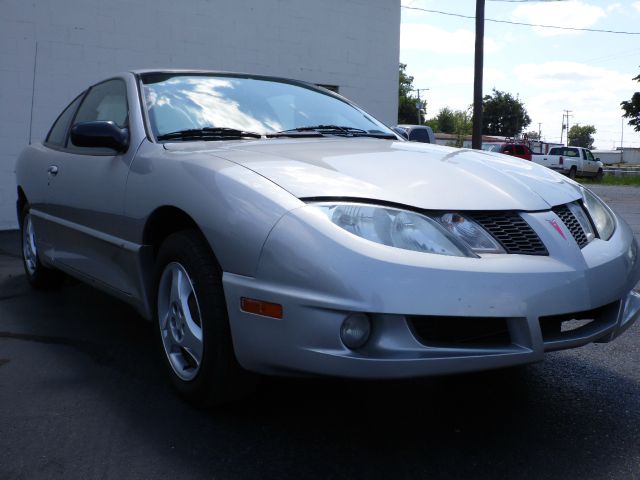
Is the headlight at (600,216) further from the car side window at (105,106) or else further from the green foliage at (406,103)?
the green foliage at (406,103)

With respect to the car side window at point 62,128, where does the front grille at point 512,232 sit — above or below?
below

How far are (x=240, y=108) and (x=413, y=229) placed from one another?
1614 millimetres

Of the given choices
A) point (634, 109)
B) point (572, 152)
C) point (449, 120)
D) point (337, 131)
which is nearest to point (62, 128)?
point (337, 131)

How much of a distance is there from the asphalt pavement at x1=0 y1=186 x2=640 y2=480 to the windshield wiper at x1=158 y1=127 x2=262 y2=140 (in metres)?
1.09

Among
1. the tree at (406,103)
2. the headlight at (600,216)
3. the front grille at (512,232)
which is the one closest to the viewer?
the front grille at (512,232)

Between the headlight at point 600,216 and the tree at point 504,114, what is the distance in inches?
3684

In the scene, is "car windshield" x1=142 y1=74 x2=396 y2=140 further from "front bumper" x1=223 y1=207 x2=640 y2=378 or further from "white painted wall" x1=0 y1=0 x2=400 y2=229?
"white painted wall" x1=0 y1=0 x2=400 y2=229

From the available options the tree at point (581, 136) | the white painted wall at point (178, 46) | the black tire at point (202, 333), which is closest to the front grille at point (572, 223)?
the black tire at point (202, 333)

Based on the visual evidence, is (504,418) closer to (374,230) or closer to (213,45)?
(374,230)

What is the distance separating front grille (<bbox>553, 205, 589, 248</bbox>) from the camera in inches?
111

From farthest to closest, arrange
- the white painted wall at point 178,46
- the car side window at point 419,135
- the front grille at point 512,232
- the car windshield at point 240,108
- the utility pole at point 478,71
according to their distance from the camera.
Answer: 1. the utility pole at point 478,71
2. the white painted wall at point 178,46
3. the car side window at point 419,135
4. the car windshield at point 240,108
5. the front grille at point 512,232

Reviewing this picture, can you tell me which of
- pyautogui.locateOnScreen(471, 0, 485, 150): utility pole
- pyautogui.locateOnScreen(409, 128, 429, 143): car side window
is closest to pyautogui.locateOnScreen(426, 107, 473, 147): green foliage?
pyautogui.locateOnScreen(471, 0, 485, 150): utility pole

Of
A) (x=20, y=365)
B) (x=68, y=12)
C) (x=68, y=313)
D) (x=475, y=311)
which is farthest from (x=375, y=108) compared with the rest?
(x=475, y=311)

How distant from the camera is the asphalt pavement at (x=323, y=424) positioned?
8.14 ft
